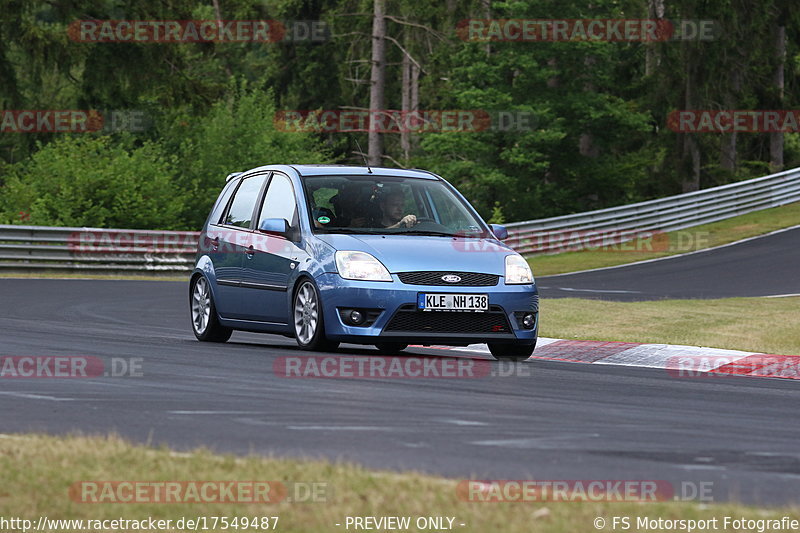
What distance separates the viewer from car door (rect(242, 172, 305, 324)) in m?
13.7

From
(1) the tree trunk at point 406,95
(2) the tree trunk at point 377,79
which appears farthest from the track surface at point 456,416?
(1) the tree trunk at point 406,95

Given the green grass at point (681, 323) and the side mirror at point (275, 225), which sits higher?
the side mirror at point (275, 225)

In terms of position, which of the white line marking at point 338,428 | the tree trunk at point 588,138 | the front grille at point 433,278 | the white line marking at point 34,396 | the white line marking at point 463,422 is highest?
the tree trunk at point 588,138

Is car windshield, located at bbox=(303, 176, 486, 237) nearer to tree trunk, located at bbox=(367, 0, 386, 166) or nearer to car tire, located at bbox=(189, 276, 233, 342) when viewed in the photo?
car tire, located at bbox=(189, 276, 233, 342)

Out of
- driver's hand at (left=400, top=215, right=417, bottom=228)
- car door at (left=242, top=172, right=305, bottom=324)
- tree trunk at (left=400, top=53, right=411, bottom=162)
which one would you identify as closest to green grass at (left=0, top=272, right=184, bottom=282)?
car door at (left=242, top=172, right=305, bottom=324)

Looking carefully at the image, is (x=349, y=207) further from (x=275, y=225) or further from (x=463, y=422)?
(x=463, y=422)

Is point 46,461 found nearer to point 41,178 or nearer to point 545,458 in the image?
point 545,458

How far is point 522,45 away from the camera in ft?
159

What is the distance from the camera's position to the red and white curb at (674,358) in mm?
13570

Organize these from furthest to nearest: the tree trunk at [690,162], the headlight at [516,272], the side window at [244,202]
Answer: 1. the tree trunk at [690,162]
2. the side window at [244,202]
3. the headlight at [516,272]

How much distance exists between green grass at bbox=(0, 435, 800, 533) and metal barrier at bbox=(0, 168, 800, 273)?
2535 cm

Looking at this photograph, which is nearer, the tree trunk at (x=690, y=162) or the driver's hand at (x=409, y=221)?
the driver's hand at (x=409, y=221)

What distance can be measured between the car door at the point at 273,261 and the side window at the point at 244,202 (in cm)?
26

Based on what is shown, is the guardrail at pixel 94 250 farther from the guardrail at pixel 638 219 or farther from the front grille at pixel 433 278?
the front grille at pixel 433 278
